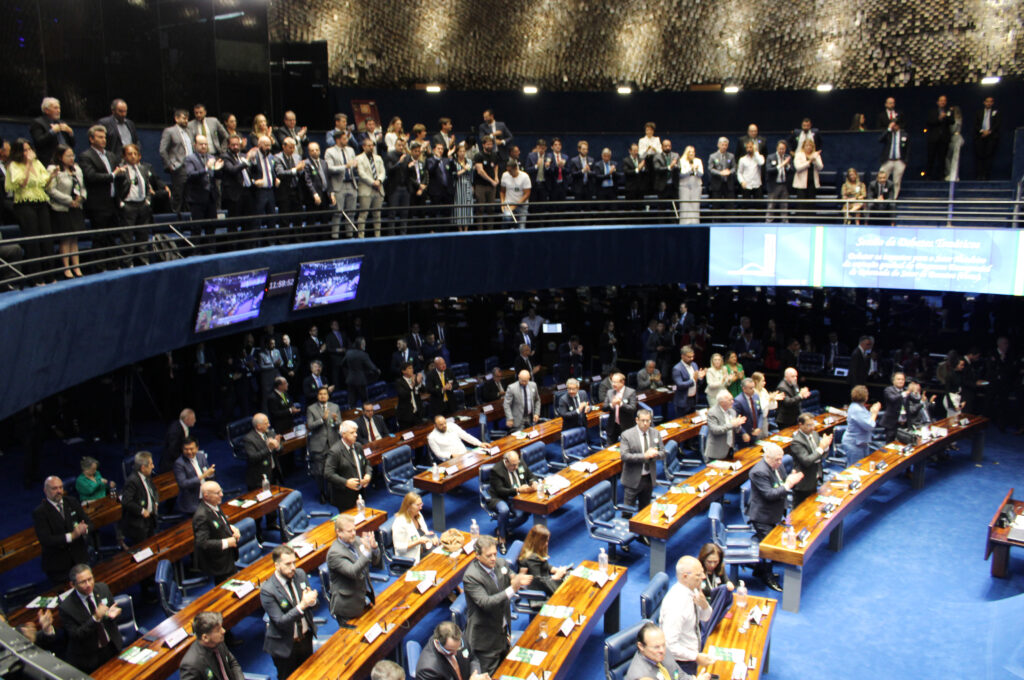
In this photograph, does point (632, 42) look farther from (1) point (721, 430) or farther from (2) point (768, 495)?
(2) point (768, 495)

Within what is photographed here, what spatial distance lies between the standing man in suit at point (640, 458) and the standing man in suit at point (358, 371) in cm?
555

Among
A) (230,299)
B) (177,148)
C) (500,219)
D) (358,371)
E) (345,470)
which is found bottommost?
(345,470)

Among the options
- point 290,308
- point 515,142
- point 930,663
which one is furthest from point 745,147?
point 930,663

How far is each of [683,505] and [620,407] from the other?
3.02 metres

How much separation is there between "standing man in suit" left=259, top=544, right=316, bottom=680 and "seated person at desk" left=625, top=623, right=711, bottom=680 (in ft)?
9.19

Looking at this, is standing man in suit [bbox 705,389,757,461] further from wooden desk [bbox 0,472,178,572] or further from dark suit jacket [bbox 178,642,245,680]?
dark suit jacket [bbox 178,642,245,680]

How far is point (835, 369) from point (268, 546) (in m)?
11.8

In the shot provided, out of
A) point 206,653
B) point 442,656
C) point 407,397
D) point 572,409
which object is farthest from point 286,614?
point 572,409

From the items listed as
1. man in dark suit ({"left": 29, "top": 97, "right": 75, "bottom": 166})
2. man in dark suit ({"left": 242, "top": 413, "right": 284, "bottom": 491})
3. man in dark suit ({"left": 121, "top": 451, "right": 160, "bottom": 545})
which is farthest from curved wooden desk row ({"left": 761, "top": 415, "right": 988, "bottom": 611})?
man in dark suit ({"left": 29, "top": 97, "right": 75, "bottom": 166})

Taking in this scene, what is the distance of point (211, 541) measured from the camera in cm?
902

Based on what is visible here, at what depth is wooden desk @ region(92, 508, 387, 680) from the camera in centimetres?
703

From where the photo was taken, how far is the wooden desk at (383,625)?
23.6 feet

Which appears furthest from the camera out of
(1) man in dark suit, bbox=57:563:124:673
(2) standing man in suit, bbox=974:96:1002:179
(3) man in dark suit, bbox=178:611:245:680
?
(2) standing man in suit, bbox=974:96:1002:179

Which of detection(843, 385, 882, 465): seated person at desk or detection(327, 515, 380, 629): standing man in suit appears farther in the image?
detection(843, 385, 882, 465): seated person at desk
